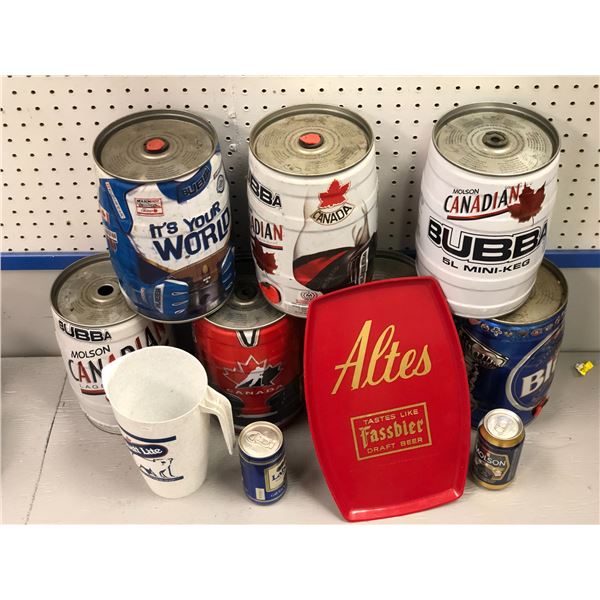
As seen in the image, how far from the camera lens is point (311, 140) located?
6.03ft

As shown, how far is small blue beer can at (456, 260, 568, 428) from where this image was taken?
6.61 feet

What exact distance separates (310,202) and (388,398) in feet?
1.89

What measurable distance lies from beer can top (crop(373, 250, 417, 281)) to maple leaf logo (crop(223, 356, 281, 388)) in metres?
0.36

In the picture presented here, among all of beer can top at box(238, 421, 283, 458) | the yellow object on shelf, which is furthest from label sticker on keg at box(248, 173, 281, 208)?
the yellow object on shelf

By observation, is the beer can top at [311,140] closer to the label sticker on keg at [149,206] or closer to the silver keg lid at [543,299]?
the label sticker on keg at [149,206]

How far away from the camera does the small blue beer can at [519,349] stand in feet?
6.61

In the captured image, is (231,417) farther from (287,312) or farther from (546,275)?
(546,275)

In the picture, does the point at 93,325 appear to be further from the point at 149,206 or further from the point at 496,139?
the point at 496,139

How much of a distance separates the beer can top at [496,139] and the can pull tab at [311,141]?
0.25 metres

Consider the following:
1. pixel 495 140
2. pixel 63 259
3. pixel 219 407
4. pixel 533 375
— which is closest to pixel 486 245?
pixel 495 140

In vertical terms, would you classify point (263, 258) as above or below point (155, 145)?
below

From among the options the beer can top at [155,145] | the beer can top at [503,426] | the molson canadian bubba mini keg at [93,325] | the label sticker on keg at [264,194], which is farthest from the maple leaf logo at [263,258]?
the beer can top at [503,426]

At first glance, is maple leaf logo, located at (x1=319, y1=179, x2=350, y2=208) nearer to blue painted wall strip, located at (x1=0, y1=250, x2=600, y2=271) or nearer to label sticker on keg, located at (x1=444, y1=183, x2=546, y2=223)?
label sticker on keg, located at (x1=444, y1=183, x2=546, y2=223)

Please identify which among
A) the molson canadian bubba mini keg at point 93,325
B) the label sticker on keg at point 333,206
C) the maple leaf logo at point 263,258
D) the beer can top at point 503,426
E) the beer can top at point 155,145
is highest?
the beer can top at point 155,145
